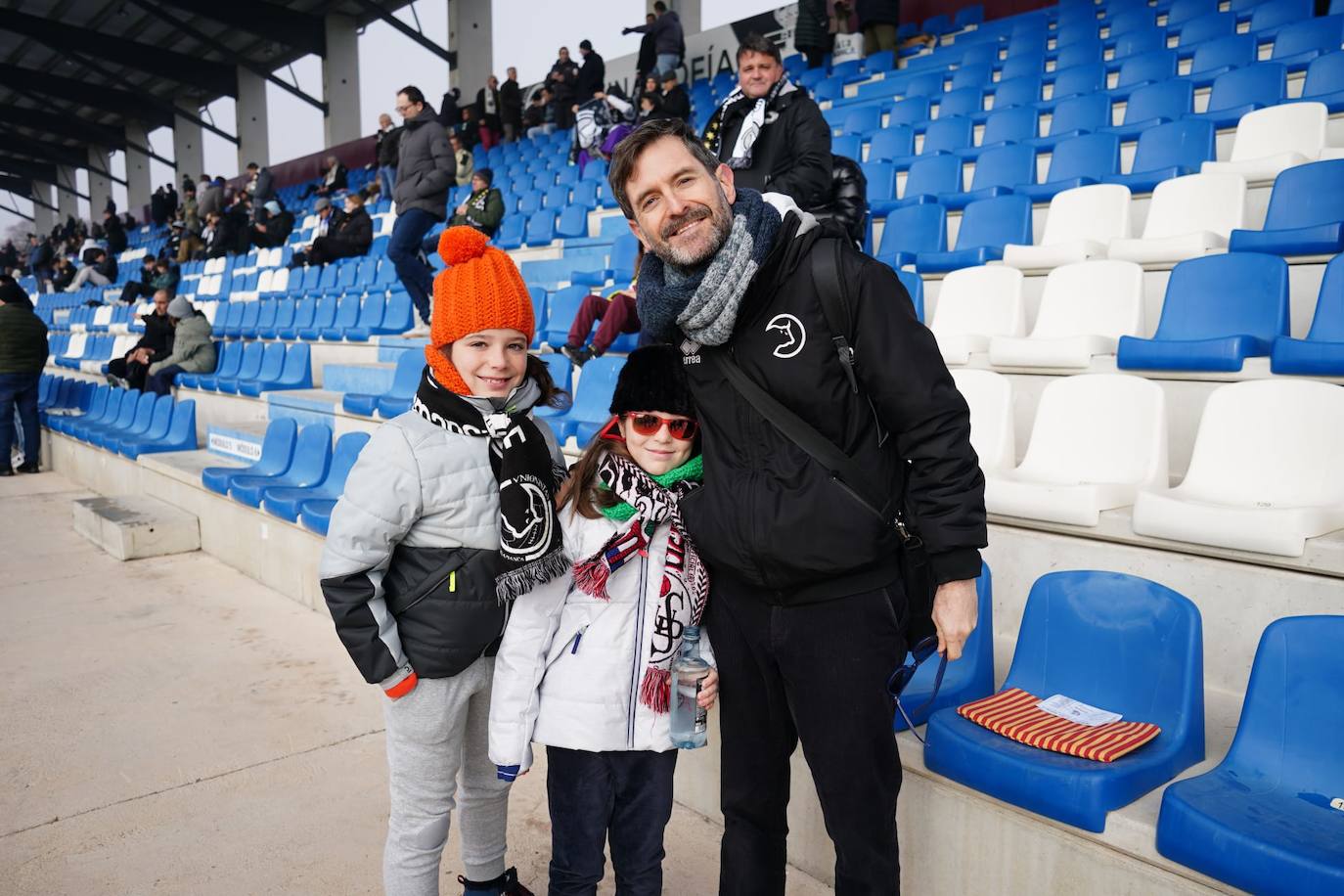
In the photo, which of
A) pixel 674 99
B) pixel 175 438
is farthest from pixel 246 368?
pixel 674 99

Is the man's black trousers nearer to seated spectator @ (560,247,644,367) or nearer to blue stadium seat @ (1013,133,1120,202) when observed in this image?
seated spectator @ (560,247,644,367)

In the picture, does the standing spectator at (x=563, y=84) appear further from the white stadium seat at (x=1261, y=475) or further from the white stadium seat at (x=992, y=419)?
the white stadium seat at (x=1261, y=475)

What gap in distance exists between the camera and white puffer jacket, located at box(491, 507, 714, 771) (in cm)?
158

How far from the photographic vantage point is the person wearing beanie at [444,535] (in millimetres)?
1574

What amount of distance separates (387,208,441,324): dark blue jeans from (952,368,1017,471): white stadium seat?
4365 mm

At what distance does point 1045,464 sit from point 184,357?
8041 millimetres

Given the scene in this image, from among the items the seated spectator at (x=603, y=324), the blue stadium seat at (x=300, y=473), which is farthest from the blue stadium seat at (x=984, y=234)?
the blue stadium seat at (x=300, y=473)

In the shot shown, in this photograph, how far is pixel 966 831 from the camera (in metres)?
1.70

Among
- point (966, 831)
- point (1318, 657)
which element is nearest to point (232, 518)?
point (966, 831)

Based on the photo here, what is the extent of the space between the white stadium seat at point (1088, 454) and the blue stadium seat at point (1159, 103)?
329cm

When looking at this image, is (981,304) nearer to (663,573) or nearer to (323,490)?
(663,573)

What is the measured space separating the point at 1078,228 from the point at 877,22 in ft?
22.8

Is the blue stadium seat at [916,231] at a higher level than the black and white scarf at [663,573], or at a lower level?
higher

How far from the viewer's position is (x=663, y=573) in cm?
161
